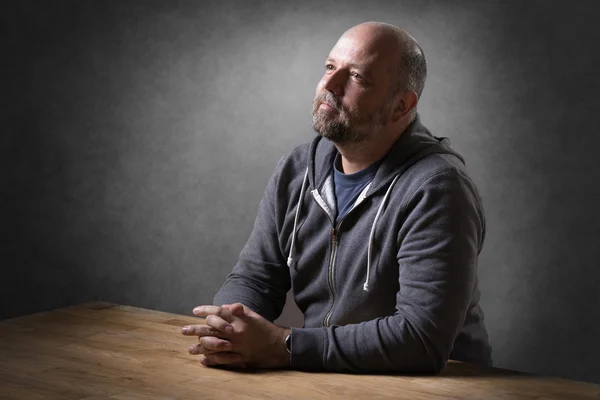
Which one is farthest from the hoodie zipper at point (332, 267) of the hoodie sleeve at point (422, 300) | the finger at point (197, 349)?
the finger at point (197, 349)

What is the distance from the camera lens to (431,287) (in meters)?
1.61

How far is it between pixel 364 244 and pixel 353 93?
37cm

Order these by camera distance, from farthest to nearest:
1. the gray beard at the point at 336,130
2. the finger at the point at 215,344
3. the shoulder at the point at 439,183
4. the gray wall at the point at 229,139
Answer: the gray wall at the point at 229,139, the gray beard at the point at 336,130, the shoulder at the point at 439,183, the finger at the point at 215,344

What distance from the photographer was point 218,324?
1587 millimetres

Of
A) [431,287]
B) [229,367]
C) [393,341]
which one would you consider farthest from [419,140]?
[229,367]

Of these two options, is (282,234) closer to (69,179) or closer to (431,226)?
(431,226)

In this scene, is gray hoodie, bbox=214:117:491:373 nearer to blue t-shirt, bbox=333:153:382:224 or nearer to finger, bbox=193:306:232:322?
blue t-shirt, bbox=333:153:382:224

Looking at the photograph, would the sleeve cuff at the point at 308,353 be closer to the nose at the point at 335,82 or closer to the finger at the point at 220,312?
the finger at the point at 220,312

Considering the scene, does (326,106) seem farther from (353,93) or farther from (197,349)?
(197,349)

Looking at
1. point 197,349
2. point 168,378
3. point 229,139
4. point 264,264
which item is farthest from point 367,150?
point 229,139

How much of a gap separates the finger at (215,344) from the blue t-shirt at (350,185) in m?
0.47

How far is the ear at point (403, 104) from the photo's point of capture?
1906mm

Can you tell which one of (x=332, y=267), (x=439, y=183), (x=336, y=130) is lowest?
(x=332, y=267)

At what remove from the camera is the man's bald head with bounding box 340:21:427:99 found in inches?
73.0
